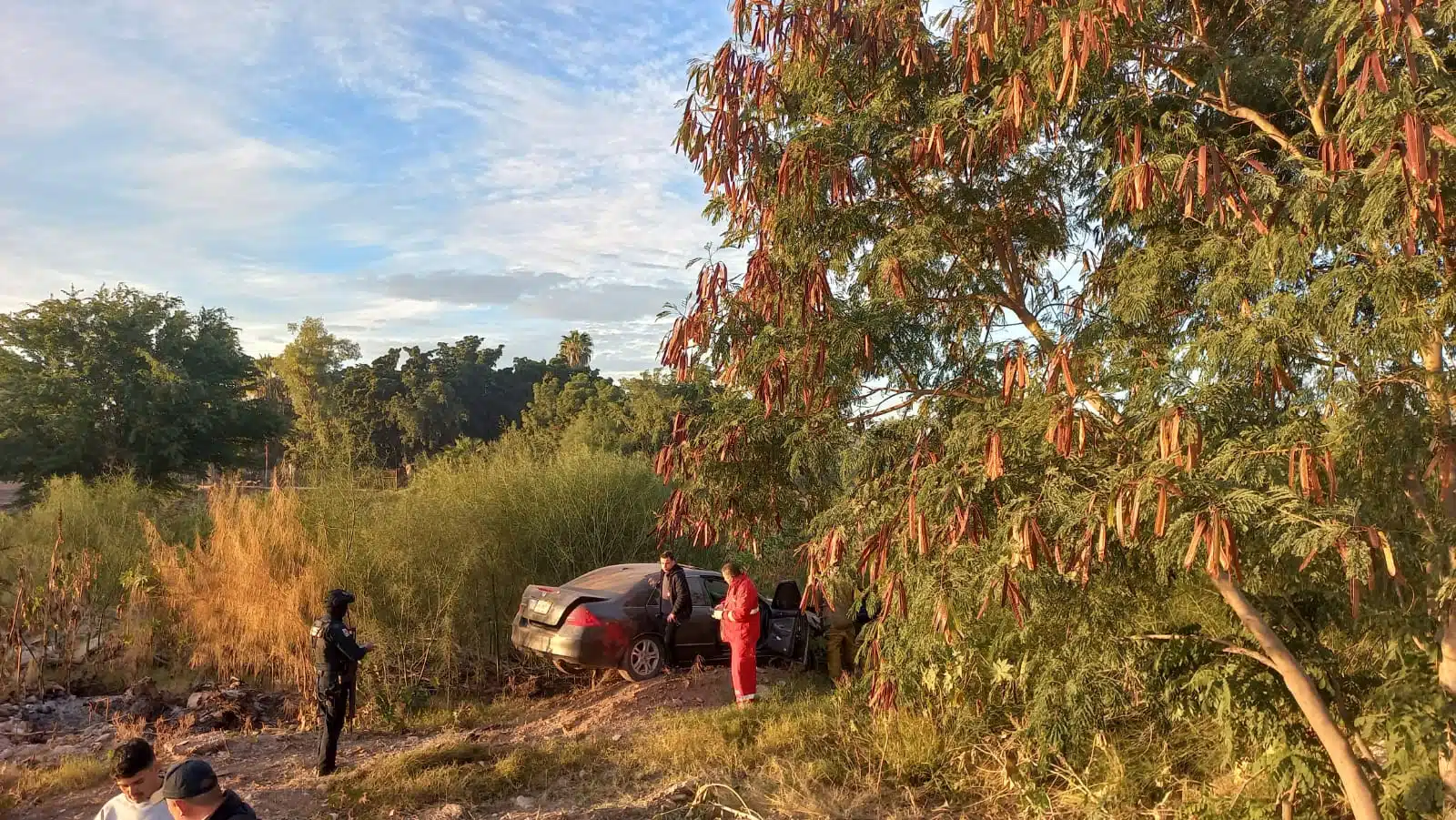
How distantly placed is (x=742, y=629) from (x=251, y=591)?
19.1 feet

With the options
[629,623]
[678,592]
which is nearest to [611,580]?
[629,623]

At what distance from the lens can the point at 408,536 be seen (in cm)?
1064

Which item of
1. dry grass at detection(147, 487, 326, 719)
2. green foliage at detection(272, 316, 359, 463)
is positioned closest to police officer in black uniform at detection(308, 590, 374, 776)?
dry grass at detection(147, 487, 326, 719)

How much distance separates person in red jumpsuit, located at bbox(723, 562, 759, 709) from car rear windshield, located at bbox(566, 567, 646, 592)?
1767mm

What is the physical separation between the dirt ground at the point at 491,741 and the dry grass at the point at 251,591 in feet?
5.70

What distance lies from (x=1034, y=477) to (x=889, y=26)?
2.86 m

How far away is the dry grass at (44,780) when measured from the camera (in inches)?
271

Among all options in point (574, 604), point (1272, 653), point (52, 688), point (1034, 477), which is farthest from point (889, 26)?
point (52, 688)

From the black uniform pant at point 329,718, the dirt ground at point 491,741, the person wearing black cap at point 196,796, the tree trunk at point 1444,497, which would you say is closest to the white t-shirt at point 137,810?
the person wearing black cap at point 196,796

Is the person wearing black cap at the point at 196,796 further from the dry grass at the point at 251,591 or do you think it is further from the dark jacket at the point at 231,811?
the dry grass at the point at 251,591

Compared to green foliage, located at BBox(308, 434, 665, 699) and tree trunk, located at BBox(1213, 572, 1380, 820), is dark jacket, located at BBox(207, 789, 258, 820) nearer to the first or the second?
tree trunk, located at BBox(1213, 572, 1380, 820)

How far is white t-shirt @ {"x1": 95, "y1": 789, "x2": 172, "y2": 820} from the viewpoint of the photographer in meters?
3.54

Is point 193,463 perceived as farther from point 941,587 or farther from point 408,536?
point 941,587

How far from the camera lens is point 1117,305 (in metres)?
5.27
